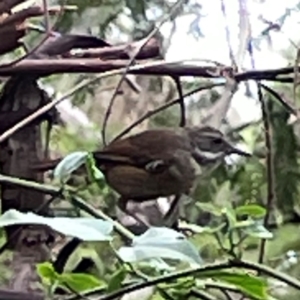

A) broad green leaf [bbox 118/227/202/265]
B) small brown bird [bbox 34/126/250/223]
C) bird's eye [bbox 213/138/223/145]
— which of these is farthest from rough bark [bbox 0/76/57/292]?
broad green leaf [bbox 118/227/202/265]

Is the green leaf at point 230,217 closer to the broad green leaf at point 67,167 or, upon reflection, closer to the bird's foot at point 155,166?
the broad green leaf at point 67,167

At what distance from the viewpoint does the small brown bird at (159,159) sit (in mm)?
1550

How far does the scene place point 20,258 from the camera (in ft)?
3.50

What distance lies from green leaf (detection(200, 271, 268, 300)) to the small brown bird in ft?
2.77

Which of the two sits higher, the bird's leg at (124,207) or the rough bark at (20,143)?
the rough bark at (20,143)

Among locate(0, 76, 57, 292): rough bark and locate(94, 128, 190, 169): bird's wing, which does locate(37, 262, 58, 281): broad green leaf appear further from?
locate(94, 128, 190, 169): bird's wing

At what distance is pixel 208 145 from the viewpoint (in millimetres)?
1652

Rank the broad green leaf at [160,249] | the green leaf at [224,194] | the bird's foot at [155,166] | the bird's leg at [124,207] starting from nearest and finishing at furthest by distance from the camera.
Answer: the broad green leaf at [160,249], the bird's leg at [124,207], the green leaf at [224,194], the bird's foot at [155,166]

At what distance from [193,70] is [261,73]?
0.29 ft

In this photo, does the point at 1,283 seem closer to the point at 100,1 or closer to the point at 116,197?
the point at 116,197

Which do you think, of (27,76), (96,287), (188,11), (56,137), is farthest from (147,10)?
(96,287)

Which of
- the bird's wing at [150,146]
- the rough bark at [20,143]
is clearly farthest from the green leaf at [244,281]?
the bird's wing at [150,146]

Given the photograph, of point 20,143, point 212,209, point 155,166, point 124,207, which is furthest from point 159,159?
point 212,209

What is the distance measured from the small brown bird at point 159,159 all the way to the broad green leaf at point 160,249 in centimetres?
87
